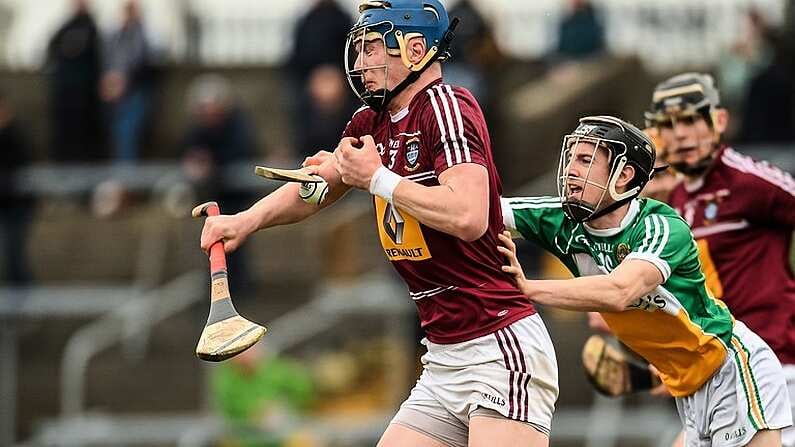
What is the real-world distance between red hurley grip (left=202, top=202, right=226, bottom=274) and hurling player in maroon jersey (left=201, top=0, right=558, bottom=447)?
1.2 inches

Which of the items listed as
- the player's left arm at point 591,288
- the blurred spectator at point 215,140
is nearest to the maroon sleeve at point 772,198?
the player's left arm at point 591,288

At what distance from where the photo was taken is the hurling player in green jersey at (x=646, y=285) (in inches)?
241

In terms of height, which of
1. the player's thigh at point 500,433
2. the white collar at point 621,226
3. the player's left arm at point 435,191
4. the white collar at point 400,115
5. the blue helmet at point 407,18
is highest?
the blue helmet at point 407,18

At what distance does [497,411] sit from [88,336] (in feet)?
26.0

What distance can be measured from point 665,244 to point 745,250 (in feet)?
3.68

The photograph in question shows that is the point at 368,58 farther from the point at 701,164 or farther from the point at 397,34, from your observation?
the point at 701,164

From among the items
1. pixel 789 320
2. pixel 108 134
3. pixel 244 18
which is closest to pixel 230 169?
pixel 108 134

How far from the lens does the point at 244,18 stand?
1845 cm

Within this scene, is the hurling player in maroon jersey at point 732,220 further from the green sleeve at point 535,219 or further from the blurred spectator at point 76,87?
the blurred spectator at point 76,87

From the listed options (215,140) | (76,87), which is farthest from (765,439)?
(76,87)

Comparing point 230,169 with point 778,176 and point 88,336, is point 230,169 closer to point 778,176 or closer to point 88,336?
point 88,336

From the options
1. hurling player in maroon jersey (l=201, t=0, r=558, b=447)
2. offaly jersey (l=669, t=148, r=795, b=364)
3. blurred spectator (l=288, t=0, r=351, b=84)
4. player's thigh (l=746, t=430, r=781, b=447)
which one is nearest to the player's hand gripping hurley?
hurling player in maroon jersey (l=201, t=0, r=558, b=447)

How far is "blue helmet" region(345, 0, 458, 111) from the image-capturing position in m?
6.19

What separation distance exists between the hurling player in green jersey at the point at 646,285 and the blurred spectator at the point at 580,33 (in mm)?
8588
